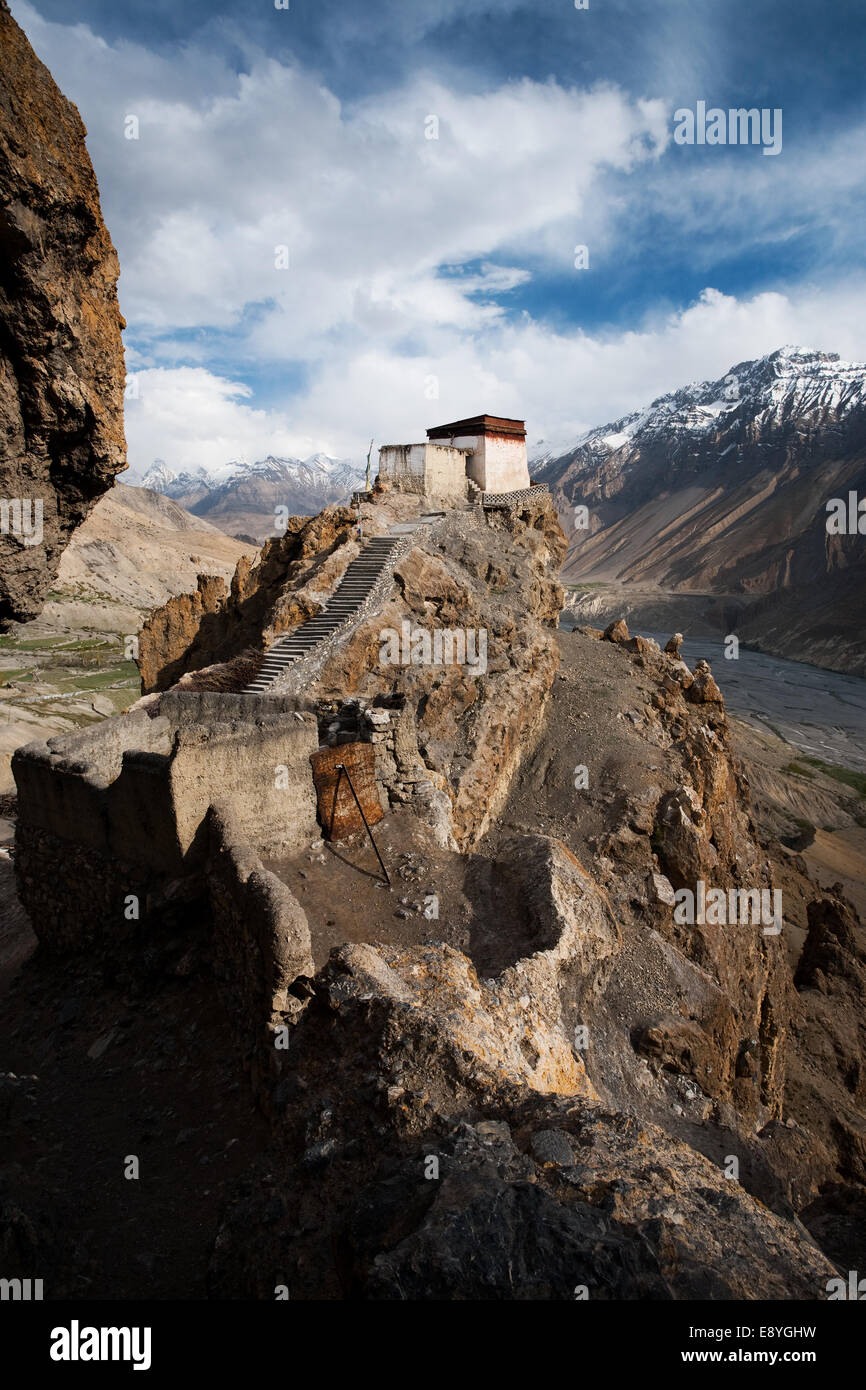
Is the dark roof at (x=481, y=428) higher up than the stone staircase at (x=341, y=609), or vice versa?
the dark roof at (x=481, y=428)

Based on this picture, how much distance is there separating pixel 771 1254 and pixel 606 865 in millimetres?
13320

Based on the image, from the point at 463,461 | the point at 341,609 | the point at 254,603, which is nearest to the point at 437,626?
the point at 341,609

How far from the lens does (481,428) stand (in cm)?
2547

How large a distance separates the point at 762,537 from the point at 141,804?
148 meters

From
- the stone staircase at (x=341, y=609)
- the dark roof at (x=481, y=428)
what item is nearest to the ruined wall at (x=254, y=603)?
the stone staircase at (x=341, y=609)

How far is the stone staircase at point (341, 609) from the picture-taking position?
16.3 metres

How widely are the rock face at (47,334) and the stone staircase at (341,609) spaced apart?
10.5m

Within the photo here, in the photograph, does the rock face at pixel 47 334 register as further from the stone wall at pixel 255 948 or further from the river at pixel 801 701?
the river at pixel 801 701

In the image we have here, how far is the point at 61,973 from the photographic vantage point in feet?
32.0

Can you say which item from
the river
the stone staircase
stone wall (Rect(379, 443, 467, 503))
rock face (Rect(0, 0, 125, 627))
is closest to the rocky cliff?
the stone staircase

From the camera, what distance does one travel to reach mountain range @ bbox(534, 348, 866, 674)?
105 meters

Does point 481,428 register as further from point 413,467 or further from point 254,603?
point 254,603

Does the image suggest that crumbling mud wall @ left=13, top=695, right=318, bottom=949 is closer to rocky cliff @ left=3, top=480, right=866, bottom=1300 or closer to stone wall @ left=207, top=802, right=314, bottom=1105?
rocky cliff @ left=3, top=480, right=866, bottom=1300

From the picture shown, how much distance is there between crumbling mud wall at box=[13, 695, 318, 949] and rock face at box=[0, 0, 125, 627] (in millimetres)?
4084
